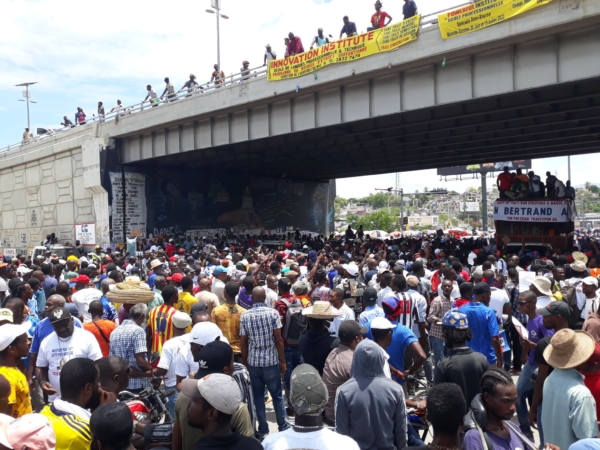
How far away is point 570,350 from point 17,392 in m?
4.34

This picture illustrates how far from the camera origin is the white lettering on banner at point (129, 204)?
27.6 meters

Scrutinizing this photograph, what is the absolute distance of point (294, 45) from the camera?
1988 centimetres

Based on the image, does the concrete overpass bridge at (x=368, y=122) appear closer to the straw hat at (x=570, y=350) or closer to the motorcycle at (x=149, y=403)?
the straw hat at (x=570, y=350)

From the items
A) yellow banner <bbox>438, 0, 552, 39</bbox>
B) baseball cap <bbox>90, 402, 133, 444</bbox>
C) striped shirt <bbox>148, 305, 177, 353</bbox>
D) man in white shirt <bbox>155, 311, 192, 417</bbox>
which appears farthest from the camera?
yellow banner <bbox>438, 0, 552, 39</bbox>

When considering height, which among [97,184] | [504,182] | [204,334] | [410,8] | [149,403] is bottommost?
[149,403]

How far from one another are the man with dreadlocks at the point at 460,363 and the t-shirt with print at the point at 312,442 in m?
1.63

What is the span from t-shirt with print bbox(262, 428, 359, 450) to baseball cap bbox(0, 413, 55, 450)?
1212 mm

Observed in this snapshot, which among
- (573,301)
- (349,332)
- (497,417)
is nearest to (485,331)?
(349,332)

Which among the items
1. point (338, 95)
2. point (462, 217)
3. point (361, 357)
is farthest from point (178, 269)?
point (462, 217)

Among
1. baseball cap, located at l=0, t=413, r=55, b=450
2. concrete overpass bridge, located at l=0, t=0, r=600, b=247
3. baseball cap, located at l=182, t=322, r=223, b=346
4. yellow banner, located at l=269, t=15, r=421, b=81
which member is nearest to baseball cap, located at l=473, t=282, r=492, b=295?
baseball cap, located at l=182, t=322, r=223, b=346

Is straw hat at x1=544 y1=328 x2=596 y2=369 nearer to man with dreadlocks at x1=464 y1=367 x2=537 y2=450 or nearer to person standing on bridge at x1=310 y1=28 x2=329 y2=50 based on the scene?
man with dreadlocks at x1=464 y1=367 x2=537 y2=450

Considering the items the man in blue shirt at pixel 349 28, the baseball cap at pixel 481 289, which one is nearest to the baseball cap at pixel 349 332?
the baseball cap at pixel 481 289

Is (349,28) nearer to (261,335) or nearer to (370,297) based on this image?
(370,297)

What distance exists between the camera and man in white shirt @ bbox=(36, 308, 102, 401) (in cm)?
499
